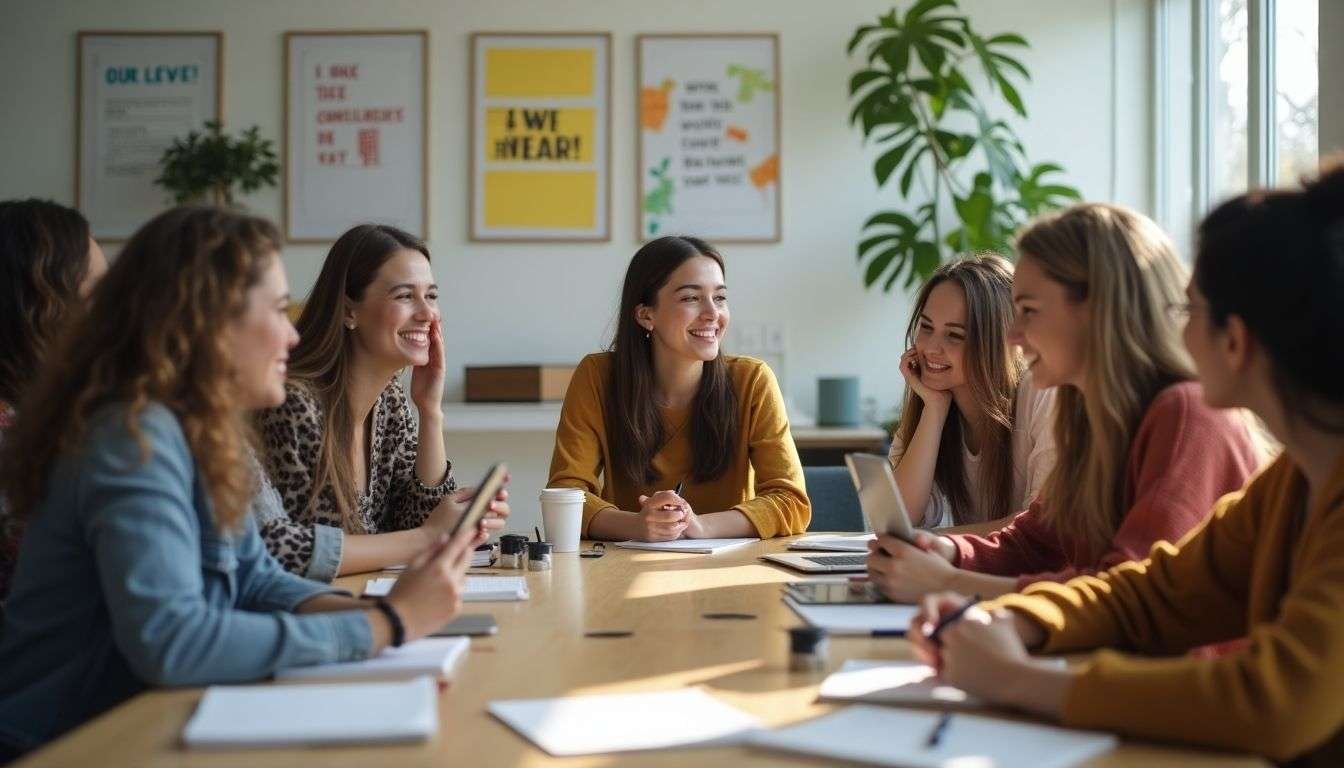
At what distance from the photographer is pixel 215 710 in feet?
4.01

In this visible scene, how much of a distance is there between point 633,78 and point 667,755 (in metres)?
4.05

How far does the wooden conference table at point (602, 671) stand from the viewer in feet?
3.64

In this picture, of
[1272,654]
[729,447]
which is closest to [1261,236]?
[1272,654]

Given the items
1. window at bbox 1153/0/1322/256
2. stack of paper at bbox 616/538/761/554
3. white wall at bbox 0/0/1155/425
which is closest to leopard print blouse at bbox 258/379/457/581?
stack of paper at bbox 616/538/761/554

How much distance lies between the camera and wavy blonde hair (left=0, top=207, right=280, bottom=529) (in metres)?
1.40

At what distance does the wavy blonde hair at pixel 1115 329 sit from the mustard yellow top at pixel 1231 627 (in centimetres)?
24

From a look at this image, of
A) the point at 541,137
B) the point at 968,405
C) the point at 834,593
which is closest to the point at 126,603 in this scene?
the point at 834,593

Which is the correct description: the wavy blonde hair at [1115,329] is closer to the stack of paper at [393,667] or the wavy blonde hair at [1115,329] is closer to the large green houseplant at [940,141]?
the stack of paper at [393,667]

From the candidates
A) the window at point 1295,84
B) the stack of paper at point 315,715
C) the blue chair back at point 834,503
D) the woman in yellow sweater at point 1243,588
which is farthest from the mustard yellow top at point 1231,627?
the window at point 1295,84

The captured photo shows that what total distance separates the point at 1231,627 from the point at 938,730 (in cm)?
57

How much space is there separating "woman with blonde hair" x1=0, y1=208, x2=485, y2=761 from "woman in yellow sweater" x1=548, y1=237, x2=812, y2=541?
4.67 feet

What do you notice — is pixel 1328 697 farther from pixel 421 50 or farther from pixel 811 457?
pixel 421 50

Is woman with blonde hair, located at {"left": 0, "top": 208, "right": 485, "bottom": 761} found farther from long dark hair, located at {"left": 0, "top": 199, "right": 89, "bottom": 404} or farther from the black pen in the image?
long dark hair, located at {"left": 0, "top": 199, "right": 89, "bottom": 404}

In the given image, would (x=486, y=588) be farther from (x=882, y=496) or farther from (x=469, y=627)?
(x=882, y=496)
